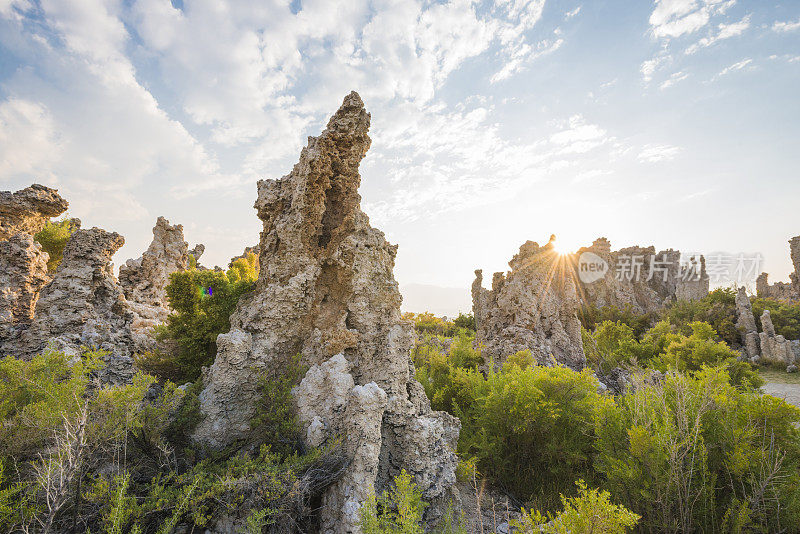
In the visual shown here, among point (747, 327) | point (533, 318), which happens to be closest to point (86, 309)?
point (533, 318)

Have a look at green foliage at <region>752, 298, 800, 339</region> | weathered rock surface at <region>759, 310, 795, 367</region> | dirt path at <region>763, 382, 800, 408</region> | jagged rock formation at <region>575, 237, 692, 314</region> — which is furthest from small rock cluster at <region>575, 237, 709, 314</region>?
dirt path at <region>763, 382, 800, 408</region>

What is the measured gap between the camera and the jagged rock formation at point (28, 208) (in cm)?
1030

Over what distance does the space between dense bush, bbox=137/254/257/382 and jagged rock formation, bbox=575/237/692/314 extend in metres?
31.3

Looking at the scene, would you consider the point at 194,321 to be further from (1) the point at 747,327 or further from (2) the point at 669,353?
(1) the point at 747,327

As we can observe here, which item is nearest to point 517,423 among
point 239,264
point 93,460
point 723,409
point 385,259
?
point 723,409

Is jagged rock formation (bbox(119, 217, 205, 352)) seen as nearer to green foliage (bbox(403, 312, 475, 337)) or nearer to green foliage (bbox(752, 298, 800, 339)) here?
green foliage (bbox(403, 312, 475, 337))

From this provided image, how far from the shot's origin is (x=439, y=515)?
158 inches

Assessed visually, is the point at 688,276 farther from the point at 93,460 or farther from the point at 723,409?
the point at 93,460

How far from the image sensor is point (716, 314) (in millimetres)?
22078

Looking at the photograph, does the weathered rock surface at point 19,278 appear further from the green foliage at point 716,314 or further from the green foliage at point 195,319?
the green foliage at point 716,314

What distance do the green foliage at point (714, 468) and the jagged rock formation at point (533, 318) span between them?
532cm

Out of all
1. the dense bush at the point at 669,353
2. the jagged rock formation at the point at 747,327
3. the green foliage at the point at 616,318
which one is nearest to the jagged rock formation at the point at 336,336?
the dense bush at the point at 669,353

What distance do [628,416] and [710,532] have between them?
4.63 ft

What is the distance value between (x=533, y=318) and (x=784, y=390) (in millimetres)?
13205
